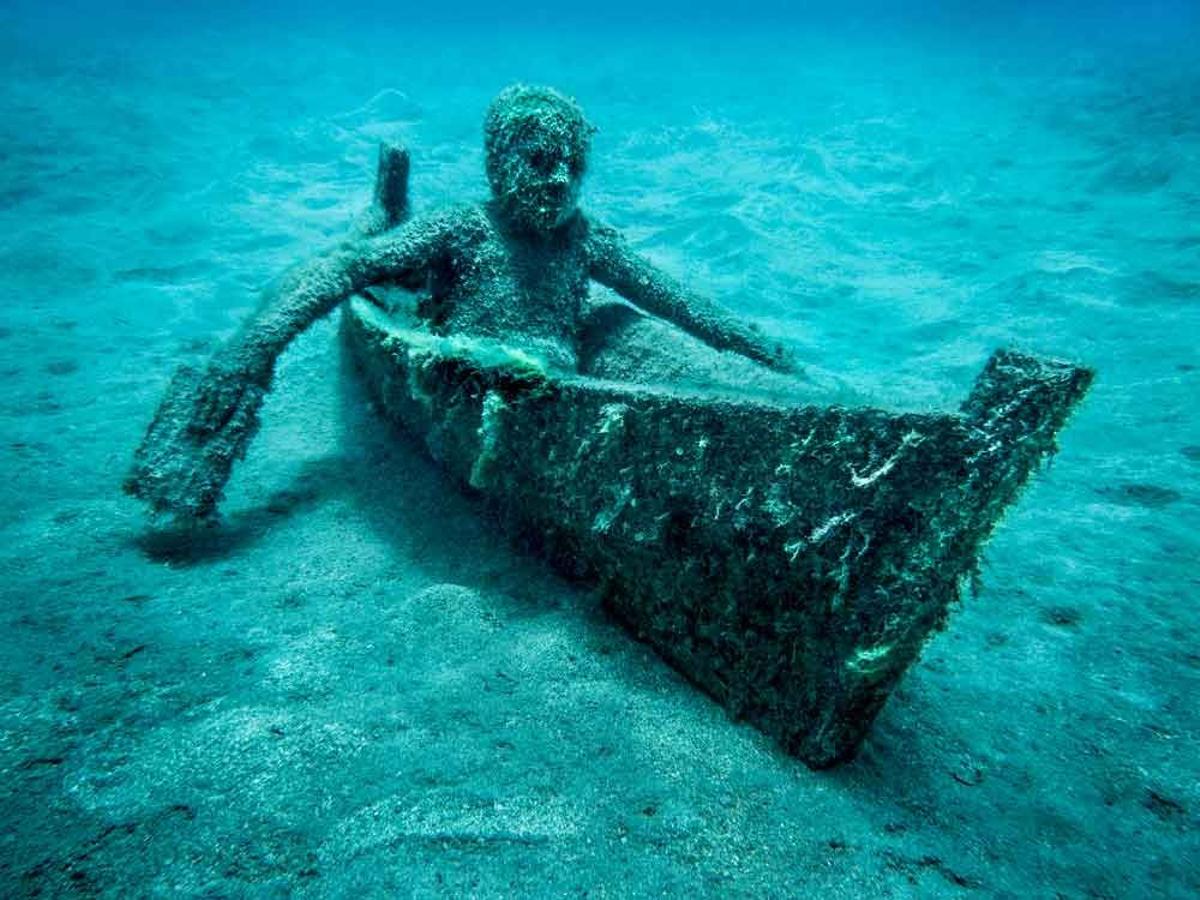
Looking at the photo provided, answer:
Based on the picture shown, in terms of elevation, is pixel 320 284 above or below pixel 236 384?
above

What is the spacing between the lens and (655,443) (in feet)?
6.66

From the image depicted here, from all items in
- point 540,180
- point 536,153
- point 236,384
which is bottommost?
point 236,384

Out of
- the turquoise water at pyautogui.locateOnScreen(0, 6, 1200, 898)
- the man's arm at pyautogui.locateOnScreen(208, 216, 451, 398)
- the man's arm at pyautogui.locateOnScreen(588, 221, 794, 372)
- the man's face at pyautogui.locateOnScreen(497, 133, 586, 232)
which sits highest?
the man's face at pyautogui.locateOnScreen(497, 133, 586, 232)

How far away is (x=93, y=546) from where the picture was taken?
2.76m

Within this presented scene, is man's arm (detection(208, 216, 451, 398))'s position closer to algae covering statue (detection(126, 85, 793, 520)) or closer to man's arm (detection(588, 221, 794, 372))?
algae covering statue (detection(126, 85, 793, 520))

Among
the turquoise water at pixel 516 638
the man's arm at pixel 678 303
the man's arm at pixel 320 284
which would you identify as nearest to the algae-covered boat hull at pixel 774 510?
the turquoise water at pixel 516 638

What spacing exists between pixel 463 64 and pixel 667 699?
978 inches

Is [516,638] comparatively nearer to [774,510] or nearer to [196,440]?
[774,510]

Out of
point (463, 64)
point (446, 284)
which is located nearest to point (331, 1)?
point (463, 64)

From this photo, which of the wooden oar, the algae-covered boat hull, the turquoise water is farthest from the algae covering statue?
the algae-covered boat hull

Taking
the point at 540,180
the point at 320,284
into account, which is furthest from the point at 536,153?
the point at 320,284

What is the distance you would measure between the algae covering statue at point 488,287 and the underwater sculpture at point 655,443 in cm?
1

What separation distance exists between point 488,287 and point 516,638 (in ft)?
6.22

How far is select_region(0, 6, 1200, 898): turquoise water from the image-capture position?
1619 millimetres
